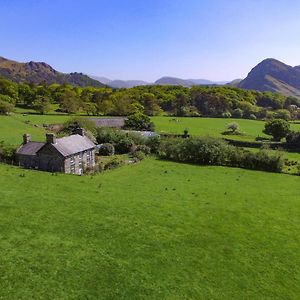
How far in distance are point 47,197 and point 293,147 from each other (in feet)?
226

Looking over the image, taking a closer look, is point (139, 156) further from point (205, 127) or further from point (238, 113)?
point (238, 113)

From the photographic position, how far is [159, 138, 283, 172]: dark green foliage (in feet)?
196

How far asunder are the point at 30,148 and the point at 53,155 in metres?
4.30

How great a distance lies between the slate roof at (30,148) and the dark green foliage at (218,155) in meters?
23.2

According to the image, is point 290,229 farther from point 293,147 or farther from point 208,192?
point 293,147

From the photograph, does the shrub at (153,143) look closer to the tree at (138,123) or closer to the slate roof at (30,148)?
the slate roof at (30,148)

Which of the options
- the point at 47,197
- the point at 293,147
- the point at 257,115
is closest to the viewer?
the point at 47,197

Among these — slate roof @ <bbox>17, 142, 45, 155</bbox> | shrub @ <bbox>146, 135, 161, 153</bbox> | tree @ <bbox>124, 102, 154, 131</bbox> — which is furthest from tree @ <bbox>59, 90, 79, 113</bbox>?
slate roof @ <bbox>17, 142, 45, 155</bbox>

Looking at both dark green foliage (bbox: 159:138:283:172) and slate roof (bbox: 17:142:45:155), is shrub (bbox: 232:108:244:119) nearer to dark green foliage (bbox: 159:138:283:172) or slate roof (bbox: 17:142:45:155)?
dark green foliage (bbox: 159:138:283:172)

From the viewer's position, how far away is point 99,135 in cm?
7531

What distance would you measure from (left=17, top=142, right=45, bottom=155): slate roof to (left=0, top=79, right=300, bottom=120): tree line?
7465 cm

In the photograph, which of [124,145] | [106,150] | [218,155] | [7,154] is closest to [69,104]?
[124,145]

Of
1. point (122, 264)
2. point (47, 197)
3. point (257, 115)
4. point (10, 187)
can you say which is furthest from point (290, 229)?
point (257, 115)

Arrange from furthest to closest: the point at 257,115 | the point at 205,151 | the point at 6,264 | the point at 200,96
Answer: the point at 200,96 < the point at 257,115 < the point at 205,151 < the point at 6,264
